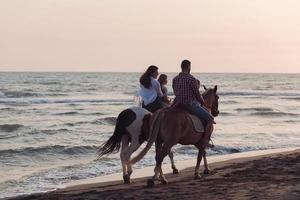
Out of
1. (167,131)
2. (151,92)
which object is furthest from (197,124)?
(151,92)

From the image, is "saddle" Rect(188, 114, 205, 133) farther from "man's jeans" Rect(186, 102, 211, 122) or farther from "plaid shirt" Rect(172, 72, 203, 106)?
"plaid shirt" Rect(172, 72, 203, 106)

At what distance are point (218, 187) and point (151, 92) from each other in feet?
9.42

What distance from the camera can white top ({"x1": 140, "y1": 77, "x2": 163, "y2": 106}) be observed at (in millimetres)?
10723

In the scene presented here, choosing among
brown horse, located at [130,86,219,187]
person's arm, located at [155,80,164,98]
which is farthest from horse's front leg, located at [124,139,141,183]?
person's arm, located at [155,80,164,98]

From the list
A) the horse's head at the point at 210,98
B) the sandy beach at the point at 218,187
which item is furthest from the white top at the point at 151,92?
the sandy beach at the point at 218,187

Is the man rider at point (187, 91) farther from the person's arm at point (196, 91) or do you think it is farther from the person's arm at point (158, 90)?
the person's arm at point (158, 90)

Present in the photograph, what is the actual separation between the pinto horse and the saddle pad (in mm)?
856

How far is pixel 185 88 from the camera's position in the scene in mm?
9719

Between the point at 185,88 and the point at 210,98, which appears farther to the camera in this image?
the point at 210,98

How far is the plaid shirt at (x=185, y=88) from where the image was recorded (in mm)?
9695

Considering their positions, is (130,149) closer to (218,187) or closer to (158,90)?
(158,90)

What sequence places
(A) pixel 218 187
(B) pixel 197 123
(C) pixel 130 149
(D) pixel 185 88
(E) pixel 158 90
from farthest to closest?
(E) pixel 158 90
(C) pixel 130 149
(B) pixel 197 123
(D) pixel 185 88
(A) pixel 218 187

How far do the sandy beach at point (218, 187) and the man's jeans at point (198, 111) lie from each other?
112 centimetres

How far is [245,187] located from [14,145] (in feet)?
34.9
